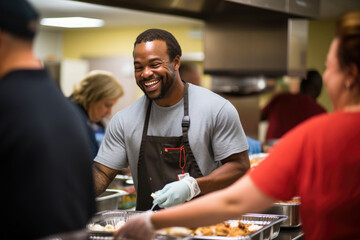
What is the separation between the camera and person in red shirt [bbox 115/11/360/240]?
1.42 m

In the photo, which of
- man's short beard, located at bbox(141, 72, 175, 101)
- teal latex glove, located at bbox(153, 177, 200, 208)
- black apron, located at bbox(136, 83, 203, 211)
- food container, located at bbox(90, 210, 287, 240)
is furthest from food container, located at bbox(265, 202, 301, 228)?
man's short beard, located at bbox(141, 72, 175, 101)

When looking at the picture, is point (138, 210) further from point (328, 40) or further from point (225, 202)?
point (328, 40)

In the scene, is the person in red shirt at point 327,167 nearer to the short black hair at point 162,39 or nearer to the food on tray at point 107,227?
the food on tray at point 107,227

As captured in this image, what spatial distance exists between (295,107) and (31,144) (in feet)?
13.3

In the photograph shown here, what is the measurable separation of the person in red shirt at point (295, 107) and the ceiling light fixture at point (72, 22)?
14.6ft

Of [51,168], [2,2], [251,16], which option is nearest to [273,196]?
[51,168]

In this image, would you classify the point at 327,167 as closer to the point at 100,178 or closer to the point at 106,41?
the point at 100,178

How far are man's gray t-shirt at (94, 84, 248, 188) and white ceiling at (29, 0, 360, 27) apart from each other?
3944mm

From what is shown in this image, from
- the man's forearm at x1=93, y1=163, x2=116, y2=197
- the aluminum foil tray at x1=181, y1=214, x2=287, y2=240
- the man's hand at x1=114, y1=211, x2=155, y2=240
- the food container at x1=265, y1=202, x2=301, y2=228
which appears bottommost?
→ the food container at x1=265, y1=202, x2=301, y2=228

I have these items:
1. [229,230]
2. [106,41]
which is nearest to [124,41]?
[106,41]

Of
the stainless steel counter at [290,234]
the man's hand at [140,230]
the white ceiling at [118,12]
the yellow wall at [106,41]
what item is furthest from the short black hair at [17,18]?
the yellow wall at [106,41]

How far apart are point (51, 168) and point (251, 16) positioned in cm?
320

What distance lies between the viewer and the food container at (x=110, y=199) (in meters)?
2.94

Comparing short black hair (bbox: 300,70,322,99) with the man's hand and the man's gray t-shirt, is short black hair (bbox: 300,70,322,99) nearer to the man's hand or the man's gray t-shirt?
the man's gray t-shirt
